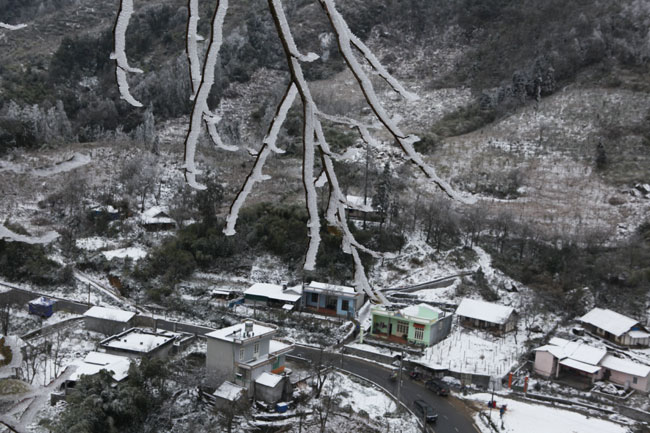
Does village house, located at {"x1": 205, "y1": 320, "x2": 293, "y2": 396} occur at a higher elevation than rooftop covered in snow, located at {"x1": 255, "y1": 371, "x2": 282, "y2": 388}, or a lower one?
higher

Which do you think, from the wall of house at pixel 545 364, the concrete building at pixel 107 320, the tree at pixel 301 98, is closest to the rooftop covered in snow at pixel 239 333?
the concrete building at pixel 107 320

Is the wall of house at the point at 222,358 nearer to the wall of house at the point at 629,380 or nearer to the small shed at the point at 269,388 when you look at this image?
the small shed at the point at 269,388

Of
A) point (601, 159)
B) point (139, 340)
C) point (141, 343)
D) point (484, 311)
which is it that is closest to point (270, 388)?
point (141, 343)

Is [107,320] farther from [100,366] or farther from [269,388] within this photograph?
[269,388]

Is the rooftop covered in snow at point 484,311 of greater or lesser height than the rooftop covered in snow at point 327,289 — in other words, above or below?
below

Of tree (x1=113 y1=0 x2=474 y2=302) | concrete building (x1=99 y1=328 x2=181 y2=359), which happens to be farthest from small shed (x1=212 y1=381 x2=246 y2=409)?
tree (x1=113 y1=0 x2=474 y2=302)

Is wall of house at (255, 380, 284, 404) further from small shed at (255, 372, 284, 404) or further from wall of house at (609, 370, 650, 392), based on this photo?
wall of house at (609, 370, 650, 392)
